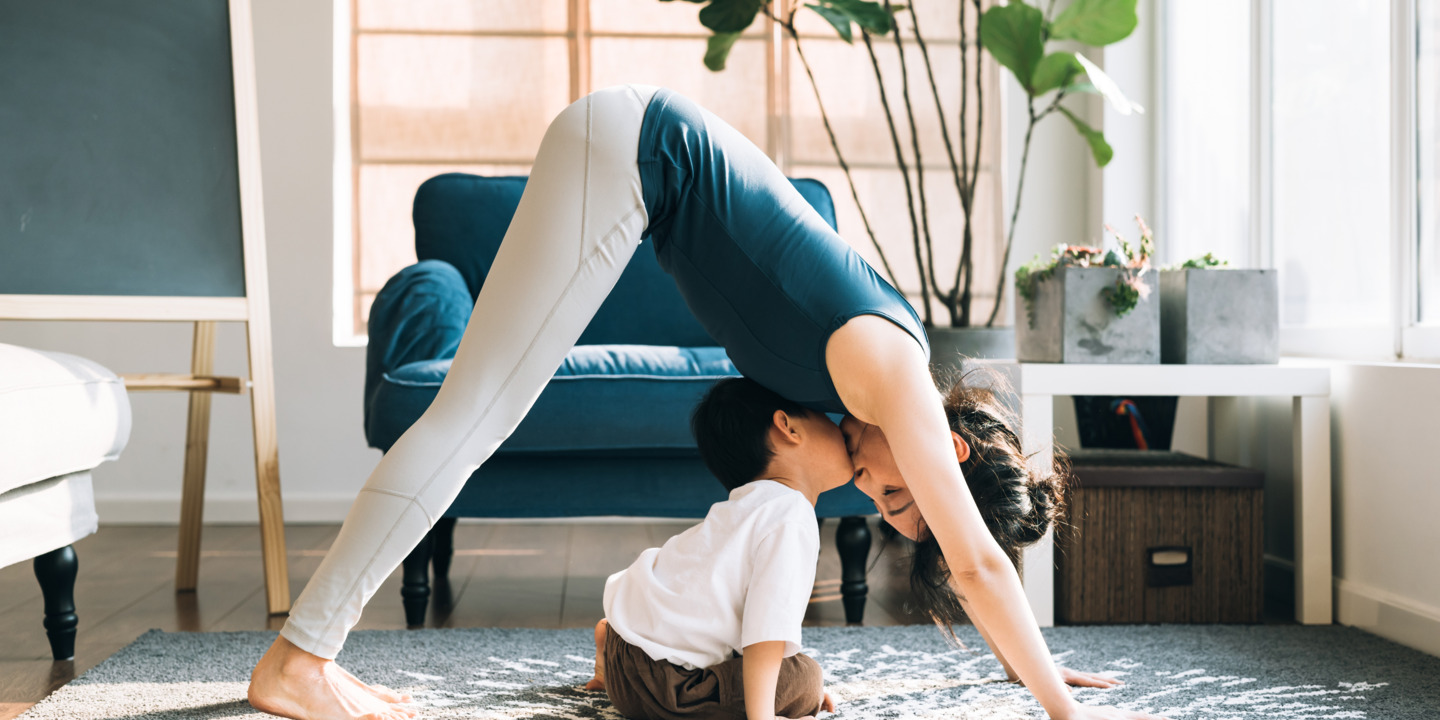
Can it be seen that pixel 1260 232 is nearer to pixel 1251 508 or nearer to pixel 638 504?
pixel 1251 508

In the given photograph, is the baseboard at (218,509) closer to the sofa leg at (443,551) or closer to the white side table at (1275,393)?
the sofa leg at (443,551)

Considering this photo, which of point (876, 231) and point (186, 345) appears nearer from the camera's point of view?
point (186, 345)

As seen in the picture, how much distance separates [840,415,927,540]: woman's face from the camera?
3.92 ft

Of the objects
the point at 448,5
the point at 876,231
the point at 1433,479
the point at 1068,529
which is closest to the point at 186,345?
the point at 448,5

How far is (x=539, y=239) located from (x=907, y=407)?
0.43 m

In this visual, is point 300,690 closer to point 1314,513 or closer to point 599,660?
point 599,660

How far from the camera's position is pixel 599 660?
4.23 ft

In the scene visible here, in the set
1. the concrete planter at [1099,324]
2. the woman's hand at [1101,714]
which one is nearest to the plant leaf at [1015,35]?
the concrete planter at [1099,324]

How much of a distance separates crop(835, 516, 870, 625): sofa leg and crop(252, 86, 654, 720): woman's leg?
2.88 feet

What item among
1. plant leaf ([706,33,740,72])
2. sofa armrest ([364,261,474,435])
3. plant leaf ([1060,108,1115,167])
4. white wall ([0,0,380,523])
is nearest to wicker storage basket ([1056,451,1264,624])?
plant leaf ([1060,108,1115,167])

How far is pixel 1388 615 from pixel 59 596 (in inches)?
80.1

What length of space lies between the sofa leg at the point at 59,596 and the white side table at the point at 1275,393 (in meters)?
1.45

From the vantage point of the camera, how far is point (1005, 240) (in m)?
3.21

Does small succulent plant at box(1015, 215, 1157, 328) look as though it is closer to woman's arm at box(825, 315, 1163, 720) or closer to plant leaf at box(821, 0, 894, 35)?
plant leaf at box(821, 0, 894, 35)
